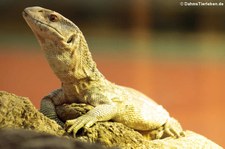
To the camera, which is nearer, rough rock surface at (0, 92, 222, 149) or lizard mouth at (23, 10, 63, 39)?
rough rock surface at (0, 92, 222, 149)

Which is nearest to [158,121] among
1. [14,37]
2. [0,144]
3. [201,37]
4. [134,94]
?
[134,94]

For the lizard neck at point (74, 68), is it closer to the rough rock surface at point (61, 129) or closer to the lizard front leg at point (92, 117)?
A: the rough rock surface at point (61, 129)

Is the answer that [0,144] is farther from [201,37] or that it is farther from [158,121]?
[201,37]

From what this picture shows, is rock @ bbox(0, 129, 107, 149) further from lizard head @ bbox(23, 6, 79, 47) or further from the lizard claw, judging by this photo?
the lizard claw

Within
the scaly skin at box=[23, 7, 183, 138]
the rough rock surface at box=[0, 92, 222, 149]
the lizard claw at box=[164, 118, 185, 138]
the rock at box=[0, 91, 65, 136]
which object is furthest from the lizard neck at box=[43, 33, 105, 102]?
the lizard claw at box=[164, 118, 185, 138]

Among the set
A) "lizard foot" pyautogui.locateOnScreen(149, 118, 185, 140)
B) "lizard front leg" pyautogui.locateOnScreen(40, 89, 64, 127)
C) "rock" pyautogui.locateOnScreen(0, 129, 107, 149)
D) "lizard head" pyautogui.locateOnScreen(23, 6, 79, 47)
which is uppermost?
"lizard head" pyautogui.locateOnScreen(23, 6, 79, 47)

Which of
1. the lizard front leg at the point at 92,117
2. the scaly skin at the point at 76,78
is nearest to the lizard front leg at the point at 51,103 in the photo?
the scaly skin at the point at 76,78

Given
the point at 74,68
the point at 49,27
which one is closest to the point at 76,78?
the point at 74,68
